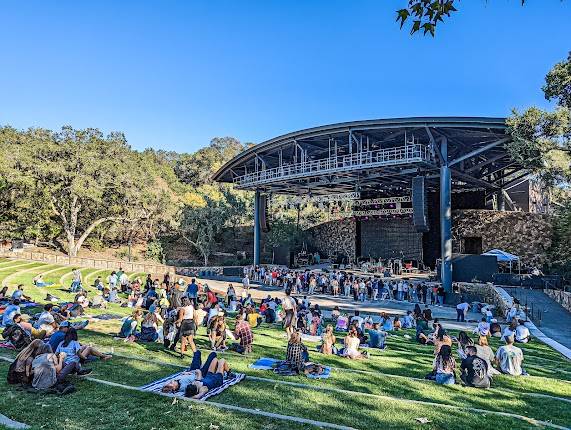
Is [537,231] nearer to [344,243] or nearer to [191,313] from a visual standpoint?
[344,243]

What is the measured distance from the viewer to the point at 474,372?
7.41 m

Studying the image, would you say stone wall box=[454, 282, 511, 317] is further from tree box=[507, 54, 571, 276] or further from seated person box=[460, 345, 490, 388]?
seated person box=[460, 345, 490, 388]

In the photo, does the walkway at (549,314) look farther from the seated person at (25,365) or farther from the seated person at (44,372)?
the seated person at (25,365)

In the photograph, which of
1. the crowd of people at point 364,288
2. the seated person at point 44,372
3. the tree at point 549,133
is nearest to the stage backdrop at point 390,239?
the crowd of people at point 364,288

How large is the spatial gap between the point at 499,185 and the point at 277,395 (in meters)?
34.1

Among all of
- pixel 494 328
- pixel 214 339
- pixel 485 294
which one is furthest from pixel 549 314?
pixel 214 339

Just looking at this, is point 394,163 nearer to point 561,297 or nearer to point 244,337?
point 561,297

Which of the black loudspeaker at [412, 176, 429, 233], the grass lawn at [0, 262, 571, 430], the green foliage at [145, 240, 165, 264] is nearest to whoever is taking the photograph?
the grass lawn at [0, 262, 571, 430]

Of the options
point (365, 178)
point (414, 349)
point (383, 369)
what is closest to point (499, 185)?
point (365, 178)

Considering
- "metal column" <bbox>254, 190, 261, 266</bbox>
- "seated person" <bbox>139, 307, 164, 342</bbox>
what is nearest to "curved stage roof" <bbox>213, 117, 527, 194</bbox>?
"metal column" <bbox>254, 190, 261, 266</bbox>

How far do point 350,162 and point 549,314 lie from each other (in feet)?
46.7

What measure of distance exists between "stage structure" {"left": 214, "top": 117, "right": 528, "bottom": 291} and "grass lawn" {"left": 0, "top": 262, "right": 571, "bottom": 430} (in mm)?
16982

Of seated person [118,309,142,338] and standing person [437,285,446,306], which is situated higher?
seated person [118,309,142,338]

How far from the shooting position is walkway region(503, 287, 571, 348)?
1405 centimetres
